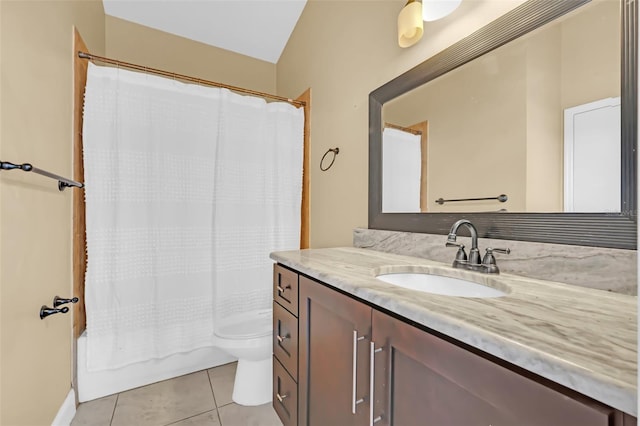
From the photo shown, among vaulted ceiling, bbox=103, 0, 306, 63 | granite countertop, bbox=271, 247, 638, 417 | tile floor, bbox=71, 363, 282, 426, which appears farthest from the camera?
vaulted ceiling, bbox=103, 0, 306, 63

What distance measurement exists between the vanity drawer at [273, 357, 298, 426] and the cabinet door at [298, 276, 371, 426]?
0.05 metres

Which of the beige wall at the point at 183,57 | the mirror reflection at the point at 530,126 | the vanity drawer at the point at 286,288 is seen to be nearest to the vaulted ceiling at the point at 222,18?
the beige wall at the point at 183,57

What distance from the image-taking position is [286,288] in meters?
1.25

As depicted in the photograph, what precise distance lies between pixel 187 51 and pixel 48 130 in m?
1.59

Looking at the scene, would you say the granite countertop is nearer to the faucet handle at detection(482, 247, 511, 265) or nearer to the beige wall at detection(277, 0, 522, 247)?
the faucet handle at detection(482, 247, 511, 265)

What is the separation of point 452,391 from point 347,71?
1.78m

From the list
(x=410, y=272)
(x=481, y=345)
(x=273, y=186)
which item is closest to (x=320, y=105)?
(x=273, y=186)

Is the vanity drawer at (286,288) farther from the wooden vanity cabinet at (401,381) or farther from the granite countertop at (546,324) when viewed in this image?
the granite countertop at (546,324)

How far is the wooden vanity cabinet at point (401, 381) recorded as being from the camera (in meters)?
0.42

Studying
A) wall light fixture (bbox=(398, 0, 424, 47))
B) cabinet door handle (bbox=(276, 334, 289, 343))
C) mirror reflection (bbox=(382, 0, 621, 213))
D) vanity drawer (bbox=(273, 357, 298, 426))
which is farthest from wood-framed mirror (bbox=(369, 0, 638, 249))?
vanity drawer (bbox=(273, 357, 298, 426))

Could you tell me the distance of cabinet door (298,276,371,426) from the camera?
2.56ft

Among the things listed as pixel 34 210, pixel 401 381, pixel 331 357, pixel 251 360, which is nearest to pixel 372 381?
pixel 401 381

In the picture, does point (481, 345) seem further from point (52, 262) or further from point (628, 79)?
point (52, 262)

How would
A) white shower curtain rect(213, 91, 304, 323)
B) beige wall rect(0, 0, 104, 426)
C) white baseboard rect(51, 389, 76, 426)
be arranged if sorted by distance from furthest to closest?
white shower curtain rect(213, 91, 304, 323), white baseboard rect(51, 389, 76, 426), beige wall rect(0, 0, 104, 426)
